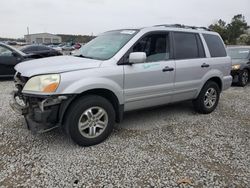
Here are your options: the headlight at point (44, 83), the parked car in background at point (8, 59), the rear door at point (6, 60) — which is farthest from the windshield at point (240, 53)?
the headlight at point (44, 83)

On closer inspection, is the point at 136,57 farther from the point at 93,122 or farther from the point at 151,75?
the point at 93,122

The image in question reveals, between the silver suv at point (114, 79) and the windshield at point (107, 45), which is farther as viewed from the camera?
the windshield at point (107, 45)

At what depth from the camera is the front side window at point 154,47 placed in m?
4.19

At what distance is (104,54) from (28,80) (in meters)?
1.28

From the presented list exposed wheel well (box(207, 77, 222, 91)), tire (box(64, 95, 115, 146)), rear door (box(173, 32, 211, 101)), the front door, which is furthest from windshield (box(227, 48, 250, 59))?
tire (box(64, 95, 115, 146))

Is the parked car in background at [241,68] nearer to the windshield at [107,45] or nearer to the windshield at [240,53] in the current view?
the windshield at [240,53]

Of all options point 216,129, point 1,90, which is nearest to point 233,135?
point 216,129

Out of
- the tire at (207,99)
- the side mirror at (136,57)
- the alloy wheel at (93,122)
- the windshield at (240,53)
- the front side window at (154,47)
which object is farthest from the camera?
the windshield at (240,53)

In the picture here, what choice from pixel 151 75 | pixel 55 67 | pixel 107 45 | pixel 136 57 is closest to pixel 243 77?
pixel 151 75

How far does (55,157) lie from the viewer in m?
3.39

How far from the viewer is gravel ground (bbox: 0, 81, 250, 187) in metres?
2.91

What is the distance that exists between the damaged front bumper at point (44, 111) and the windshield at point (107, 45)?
107 centimetres

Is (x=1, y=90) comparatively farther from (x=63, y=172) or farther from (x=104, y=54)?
(x=63, y=172)

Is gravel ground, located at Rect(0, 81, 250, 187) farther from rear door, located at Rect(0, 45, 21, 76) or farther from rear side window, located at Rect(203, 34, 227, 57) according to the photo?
rear door, located at Rect(0, 45, 21, 76)
